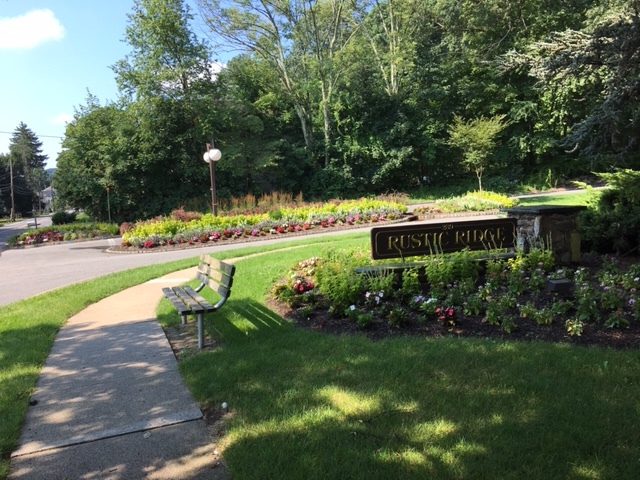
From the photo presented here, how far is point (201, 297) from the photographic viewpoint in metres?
5.61

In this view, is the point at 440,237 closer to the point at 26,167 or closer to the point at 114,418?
the point at 114,418

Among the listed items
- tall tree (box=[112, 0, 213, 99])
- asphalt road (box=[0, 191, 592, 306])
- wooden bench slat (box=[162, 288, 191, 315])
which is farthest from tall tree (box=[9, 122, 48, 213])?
wooden bench slat (box=[162, 288, 191, 315])

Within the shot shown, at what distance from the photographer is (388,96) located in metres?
32.3

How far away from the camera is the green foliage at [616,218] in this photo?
22.8 feet

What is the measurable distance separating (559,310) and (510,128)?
1252 inches

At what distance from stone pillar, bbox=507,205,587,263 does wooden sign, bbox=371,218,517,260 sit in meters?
0.20

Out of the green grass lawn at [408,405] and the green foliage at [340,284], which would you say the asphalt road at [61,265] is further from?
the green foliage at [340,284]

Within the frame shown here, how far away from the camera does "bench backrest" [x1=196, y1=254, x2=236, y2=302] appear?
15.9ft

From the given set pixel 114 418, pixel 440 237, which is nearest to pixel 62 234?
pixel 440 237

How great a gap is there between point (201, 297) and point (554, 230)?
5.01m

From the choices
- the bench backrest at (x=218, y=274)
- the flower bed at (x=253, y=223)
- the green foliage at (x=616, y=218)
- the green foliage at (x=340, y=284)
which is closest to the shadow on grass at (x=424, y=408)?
the bench backrest at (x=218, y=274)

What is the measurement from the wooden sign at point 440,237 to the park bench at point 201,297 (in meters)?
2.15

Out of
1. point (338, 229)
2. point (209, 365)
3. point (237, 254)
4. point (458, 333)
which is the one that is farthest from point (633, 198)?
point (338, 229)

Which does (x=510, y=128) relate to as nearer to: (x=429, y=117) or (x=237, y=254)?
(x=429, y=117)
